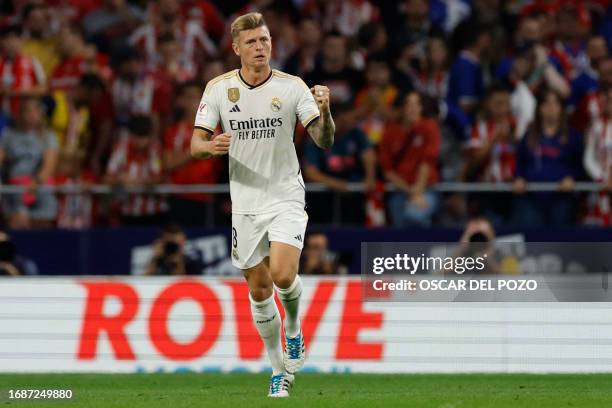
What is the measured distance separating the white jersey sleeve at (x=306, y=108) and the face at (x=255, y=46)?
364 millimetres

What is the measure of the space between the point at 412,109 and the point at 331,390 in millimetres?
5466

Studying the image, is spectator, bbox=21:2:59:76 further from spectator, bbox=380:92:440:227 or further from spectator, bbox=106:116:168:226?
spectator, bbox=380:92:440:227

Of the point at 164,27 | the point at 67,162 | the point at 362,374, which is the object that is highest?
the point at 164,27

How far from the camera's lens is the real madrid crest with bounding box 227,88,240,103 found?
1023 centimetres

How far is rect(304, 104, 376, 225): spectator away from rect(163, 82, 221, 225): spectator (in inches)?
48.6

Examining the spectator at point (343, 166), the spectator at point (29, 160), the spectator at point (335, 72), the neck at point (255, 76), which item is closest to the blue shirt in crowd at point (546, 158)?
the spectator at point (343, 166)

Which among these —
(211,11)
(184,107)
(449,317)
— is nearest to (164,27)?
(211,11)

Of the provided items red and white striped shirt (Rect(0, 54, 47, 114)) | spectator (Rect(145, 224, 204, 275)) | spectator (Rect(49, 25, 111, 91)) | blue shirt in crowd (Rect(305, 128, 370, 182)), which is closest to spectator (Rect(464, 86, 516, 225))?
blue shirt in crowd (Rect(305, 128, 370, 182))

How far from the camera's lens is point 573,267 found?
15.9 meters

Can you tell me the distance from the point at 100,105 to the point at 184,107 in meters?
1.31

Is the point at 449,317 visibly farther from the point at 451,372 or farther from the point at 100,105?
the point at 100,105

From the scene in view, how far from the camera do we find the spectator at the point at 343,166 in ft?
52.8

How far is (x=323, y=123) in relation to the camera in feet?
32.2

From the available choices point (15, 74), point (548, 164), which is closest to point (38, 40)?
point (15, 74)
